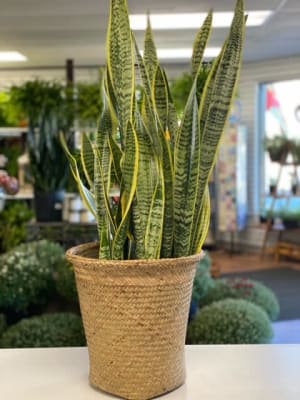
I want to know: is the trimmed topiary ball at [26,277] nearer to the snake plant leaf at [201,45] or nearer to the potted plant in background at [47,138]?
the potted plant in background at [47,138]

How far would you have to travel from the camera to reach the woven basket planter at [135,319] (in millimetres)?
936

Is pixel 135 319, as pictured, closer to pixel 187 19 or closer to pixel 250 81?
pixel 187 19

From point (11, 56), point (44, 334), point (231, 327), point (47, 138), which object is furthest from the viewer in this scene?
point (11, 56)

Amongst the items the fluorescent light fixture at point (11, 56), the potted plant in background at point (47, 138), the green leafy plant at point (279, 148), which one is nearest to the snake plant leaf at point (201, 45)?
the potted plant in background at point (47, 138)

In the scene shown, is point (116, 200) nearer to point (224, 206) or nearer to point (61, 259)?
point (61, 259)

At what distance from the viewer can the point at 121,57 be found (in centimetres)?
99

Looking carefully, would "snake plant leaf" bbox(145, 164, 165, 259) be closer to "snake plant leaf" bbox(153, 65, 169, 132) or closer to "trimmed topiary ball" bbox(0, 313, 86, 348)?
"snake plant leaf" bbox(153, 65, 169, 132)

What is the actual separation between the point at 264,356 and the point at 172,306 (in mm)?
295

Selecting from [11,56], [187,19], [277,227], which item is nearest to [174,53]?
[187,19]

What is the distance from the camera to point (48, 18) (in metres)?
4.75

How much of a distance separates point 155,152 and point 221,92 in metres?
0.16

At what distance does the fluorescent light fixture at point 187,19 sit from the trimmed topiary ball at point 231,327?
9.42ft

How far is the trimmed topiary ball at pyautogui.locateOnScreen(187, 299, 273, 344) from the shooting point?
7.49 ft

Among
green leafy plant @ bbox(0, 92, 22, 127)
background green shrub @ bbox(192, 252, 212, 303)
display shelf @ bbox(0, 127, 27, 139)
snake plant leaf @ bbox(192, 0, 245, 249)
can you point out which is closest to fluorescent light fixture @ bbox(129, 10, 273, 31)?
green leafy plant @ bbox(0, 92, 22, 127)
